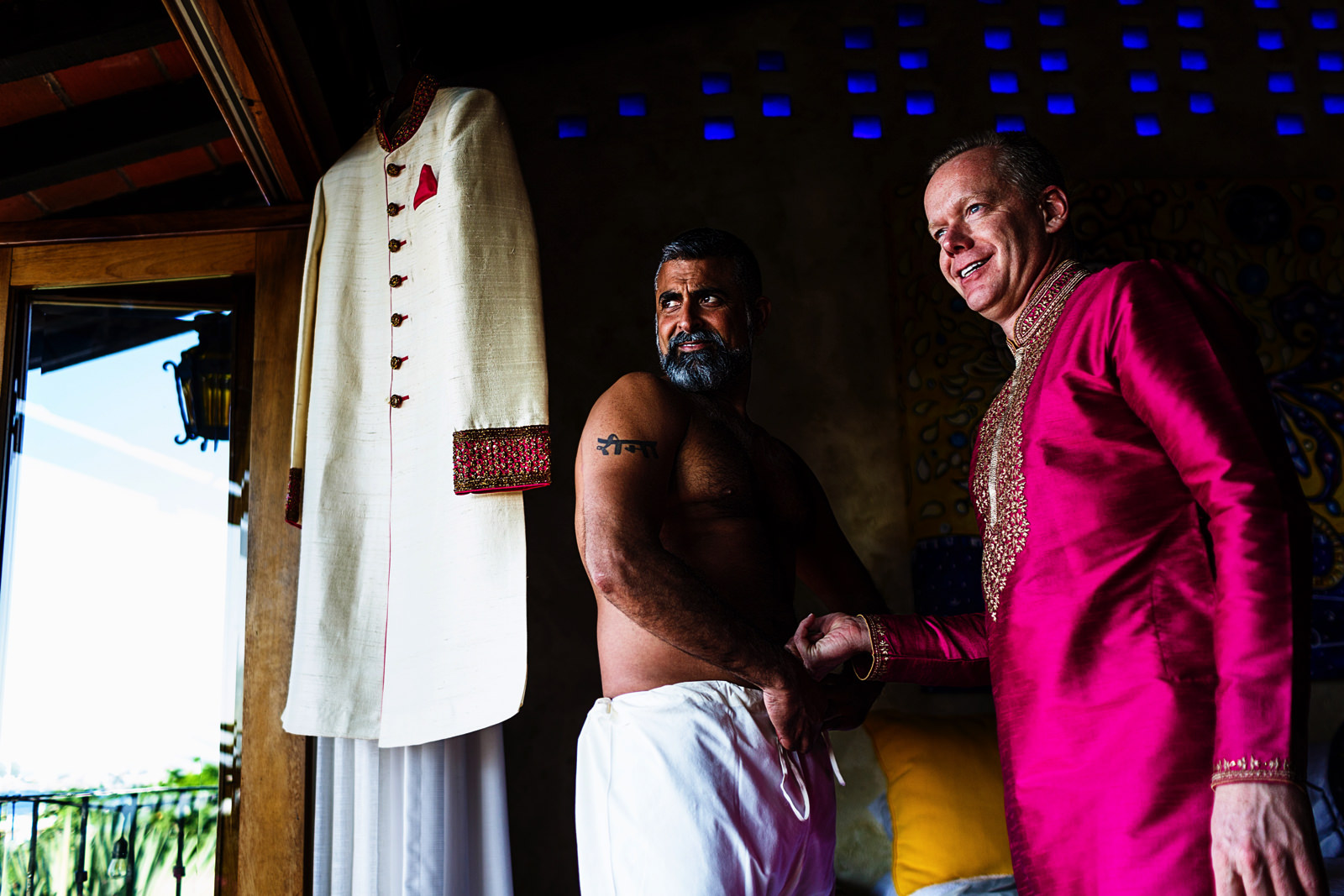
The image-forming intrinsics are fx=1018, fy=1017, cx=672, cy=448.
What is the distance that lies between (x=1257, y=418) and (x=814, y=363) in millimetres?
2175

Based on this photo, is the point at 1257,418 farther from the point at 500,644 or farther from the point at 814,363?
the point at 814,363

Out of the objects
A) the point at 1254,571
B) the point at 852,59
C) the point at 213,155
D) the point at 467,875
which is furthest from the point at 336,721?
the point at 852,59

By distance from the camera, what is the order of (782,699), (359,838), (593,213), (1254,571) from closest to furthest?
(1254,571) < (782,699) < (359,838) < (593,213)

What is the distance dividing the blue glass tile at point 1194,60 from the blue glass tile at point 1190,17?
0.34ft

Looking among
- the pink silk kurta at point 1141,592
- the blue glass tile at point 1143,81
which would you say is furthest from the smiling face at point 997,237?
the blue glass tile at point 1143,81

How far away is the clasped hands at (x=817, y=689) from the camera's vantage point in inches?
71.3

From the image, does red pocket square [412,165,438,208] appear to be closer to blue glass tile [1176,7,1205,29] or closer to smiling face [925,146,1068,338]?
smiling face [925,146,1068,338]

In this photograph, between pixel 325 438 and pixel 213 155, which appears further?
pixel 213 155

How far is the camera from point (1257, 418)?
129 centimetres

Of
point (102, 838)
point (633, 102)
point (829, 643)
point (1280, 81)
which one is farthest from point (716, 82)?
point (102, 838)

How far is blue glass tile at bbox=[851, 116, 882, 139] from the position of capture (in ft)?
11.9

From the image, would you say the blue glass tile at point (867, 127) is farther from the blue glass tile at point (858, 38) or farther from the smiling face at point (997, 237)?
the smiling face at point (997, 237)

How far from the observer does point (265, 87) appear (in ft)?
7.54

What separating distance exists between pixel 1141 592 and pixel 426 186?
1.74 meters
